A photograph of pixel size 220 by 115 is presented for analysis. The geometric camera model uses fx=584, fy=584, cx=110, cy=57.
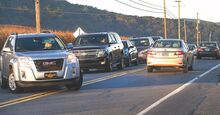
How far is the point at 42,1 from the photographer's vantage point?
366ft

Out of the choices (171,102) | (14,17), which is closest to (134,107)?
(171,102)

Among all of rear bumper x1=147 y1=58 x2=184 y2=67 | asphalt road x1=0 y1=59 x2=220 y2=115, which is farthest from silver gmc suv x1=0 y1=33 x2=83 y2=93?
rear bumper x1=147 y1=58 x2=184 y2=67

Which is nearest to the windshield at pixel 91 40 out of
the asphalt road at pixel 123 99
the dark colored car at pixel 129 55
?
the dark colored car at pixel 129 55

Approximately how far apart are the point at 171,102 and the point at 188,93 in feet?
6.87

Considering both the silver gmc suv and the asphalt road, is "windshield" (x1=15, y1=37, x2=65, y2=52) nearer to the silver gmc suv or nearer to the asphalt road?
the silver gmc suv

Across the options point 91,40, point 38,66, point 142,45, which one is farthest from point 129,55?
point 38,66

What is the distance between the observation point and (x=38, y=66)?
607 inches

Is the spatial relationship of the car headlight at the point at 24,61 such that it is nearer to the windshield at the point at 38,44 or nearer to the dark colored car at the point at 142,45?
the windshield at the point at 38,44

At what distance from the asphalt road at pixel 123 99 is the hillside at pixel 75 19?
251 ft

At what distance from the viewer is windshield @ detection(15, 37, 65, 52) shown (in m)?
16.5

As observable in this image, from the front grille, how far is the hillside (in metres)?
77.4

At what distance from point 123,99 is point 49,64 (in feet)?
9.22

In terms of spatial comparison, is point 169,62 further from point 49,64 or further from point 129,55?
point 49,64

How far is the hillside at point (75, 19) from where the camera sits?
9838cm
